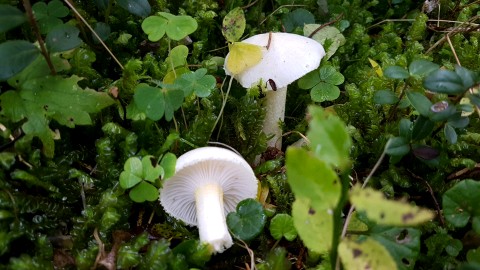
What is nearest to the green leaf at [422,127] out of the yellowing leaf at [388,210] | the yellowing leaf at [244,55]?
the yellowing leaf at [244,55]

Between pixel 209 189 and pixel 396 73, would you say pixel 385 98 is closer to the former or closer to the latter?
pixel 396 73

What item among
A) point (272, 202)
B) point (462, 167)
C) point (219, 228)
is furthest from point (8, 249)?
point (462, 167)

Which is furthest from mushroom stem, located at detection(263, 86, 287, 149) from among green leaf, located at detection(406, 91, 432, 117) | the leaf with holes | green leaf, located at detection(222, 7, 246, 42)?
the leaf with holes

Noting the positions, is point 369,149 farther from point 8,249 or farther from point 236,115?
point 8,249

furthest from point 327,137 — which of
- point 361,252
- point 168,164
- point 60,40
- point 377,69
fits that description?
point 377,69

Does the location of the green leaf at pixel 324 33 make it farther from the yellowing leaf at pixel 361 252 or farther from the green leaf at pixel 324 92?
the yellowing leaf at pixel 361 252

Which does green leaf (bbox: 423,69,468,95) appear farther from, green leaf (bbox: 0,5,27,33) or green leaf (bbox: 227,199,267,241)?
green leaf (bbox: 0,5,27,33)
